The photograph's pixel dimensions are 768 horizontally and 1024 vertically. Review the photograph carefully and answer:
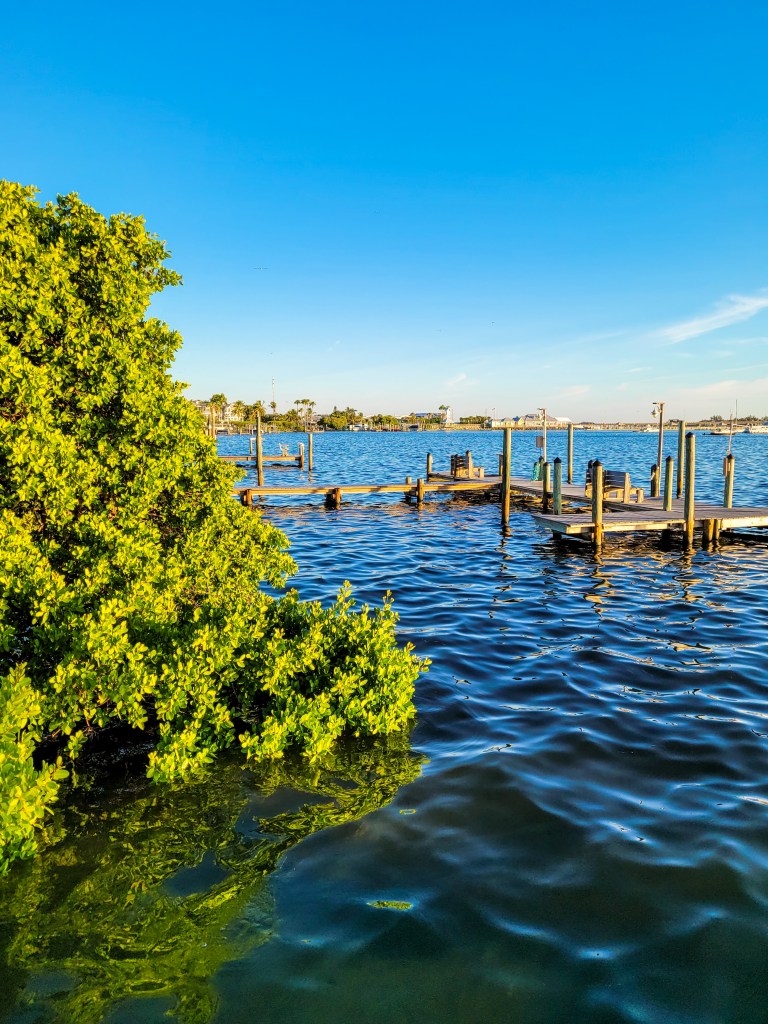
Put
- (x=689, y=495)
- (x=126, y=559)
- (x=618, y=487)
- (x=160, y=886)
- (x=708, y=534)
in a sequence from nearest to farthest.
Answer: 1. (x=160, y=886)
2. (x=126, y=559)
3. (x=689, y=495)
4. (x=708, y=534)
5. (x=618, y=487)

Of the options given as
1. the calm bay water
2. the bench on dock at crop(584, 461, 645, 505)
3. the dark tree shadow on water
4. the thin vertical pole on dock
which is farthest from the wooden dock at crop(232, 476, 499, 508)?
the dark tree shadow on water

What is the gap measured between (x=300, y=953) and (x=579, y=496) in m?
22.5

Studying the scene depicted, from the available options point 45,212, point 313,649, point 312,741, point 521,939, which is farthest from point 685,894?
→ point 45,212

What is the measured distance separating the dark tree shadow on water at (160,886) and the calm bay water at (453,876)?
0.02m

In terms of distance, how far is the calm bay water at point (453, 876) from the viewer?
3473mm

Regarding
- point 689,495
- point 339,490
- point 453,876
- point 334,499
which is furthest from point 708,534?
point 453,876

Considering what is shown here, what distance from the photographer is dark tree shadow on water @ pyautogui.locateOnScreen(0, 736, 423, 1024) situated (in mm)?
3402

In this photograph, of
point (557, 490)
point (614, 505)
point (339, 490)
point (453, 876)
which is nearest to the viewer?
point (453, 876)

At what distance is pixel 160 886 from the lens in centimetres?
425

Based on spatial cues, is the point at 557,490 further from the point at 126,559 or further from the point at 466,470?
the point at 126,559

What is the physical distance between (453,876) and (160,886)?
2017 millimetres

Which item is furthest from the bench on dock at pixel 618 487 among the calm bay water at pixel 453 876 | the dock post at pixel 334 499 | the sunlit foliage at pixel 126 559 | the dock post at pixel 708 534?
the sunlit foliage at pixel 126 559

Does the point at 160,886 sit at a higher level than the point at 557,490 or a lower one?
lower

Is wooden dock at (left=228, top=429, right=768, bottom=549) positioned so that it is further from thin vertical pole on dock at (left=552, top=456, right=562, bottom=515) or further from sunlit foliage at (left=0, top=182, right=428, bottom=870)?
sunlit foliage at (left=0, top=182, right=428, bottom=870)
